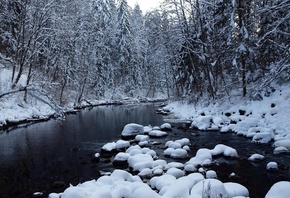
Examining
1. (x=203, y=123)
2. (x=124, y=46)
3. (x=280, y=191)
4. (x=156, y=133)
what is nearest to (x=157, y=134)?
(x=156, y=133)

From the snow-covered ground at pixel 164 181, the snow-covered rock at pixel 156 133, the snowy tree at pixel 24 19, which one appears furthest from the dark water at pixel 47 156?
the snowy tree at pixel 24 19

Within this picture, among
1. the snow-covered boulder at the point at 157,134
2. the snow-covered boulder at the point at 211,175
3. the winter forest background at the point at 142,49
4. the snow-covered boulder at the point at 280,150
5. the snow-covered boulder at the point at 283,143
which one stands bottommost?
the snow-covered boulder at the point at 211,175

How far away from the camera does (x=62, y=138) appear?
13.9 meters

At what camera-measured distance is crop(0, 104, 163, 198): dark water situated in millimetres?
7844

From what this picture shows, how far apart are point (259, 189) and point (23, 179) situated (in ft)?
22.9

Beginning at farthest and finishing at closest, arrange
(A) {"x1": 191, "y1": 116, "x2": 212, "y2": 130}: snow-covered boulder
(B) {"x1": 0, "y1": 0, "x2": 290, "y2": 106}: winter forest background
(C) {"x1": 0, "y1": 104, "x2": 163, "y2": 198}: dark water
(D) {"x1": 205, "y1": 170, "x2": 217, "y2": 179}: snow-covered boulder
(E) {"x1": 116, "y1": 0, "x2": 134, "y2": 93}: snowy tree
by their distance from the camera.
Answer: (E) {"x1": 116, "y1": 0, "x2": 134, "y2": 93}: snowy tree < (A) {"x1": 191, "y1": 116, "x2": 212, "y2": 130}: snow-covered boulder < (B) {"x1": 0, "y1": 0, "x2": 290, "y2": 106}: winter forest background < (C) {"x1": 0, "y1": 104, "x2": 163, "y2": 198}: dark water < (D) {"x1": 205, "y1": 170, "x2": 217, "y2": 179}: snow-covered boulder

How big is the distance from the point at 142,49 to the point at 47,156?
41.8 metres

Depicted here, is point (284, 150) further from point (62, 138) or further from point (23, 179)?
point (62, 138)

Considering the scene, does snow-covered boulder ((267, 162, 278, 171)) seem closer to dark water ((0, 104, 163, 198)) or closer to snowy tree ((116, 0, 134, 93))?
dark water ((0, 104, 163, 198))

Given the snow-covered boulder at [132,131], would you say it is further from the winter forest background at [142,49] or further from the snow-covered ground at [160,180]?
the winter forest background at [142,49]

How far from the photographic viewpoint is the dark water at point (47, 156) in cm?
784

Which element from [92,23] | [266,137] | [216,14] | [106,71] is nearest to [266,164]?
[266,137]

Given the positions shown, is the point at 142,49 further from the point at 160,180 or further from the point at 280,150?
the point at 160,180

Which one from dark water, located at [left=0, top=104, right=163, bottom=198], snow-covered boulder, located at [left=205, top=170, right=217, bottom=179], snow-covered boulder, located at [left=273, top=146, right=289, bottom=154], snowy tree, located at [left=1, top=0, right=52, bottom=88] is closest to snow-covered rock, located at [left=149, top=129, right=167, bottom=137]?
dark water, located at [left=0, top=104, right=163, bottom=198]
